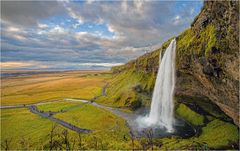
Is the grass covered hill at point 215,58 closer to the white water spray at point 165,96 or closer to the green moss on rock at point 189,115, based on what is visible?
the white water spray at point 165,96

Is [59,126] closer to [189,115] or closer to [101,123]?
[101,123]

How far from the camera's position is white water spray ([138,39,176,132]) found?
2471 inches

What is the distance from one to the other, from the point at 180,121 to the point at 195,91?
12.3 m

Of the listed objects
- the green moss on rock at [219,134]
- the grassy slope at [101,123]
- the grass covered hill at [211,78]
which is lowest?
the grassy slope at [101,123]

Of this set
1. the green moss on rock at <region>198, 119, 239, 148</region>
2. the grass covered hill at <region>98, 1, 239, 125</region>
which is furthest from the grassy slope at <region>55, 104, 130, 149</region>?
the grass covered hill at <region>98, 1, 239, 125</region>

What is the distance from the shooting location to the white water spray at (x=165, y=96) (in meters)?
62.8

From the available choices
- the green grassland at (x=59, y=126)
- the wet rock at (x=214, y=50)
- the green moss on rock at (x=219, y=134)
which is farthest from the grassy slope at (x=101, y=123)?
the wet rock at (x=214, y=50)

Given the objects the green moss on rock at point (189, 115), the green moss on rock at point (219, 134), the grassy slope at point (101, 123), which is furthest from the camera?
the green moss on rock at point (189, 115)

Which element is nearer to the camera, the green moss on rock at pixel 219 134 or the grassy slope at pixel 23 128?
→ the green moss on rock at pixel 219 134

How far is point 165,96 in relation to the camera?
70125 mm

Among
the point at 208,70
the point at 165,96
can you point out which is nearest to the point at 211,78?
the point at 208,70

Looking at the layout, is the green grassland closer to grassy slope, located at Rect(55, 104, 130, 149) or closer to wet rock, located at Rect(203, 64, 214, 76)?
grassy slope, located at Rect(55, 104, 130, 149)

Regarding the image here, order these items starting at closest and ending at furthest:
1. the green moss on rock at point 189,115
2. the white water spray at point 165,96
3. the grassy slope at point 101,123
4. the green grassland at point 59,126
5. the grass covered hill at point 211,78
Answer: the grass covered hill at point 211,78, the grassy slope at point 101,123, the green grassland at point 59,126, the green moss on rock at point 189,115, the white water spray at point 165,96

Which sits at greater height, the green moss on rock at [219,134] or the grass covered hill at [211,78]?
the grass covered hill at [211,78]
